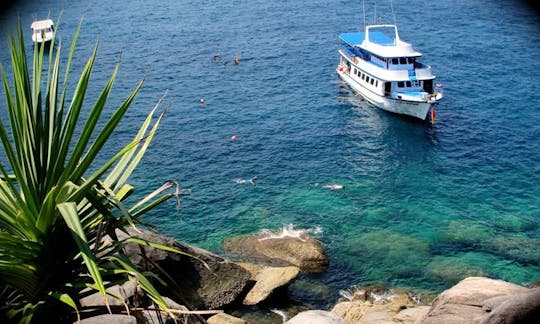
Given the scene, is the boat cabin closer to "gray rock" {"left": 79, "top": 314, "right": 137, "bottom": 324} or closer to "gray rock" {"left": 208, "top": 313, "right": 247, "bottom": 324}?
"gray rock" {"left": 208, "top": 313, "right": 247, "bottom": 324}

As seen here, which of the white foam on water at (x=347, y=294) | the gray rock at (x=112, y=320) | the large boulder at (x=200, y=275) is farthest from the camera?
the white foam on water at (x=347, y=294)

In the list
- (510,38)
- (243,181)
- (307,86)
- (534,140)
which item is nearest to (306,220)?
(243,181)

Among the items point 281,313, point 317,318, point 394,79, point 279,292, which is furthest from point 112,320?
point 394,79

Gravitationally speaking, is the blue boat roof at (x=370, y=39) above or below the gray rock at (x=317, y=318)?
above

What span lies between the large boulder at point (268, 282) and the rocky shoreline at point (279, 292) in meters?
0.05

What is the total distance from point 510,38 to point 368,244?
50.9 meters

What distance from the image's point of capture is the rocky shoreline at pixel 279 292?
15828mm

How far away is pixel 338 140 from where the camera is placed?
5341 centimetres

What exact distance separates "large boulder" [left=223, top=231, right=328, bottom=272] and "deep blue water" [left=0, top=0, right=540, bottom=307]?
1.02 meters

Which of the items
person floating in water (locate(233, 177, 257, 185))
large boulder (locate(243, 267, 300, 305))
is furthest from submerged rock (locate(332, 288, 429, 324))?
person floating in water (locate(233, 177, 257, 185))

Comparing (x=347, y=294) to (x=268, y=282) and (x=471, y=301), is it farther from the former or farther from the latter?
(x=471, y=301)

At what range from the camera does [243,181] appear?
4644 cm

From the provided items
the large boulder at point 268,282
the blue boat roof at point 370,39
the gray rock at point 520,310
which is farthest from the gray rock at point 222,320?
the blue boat roof at point 370,39

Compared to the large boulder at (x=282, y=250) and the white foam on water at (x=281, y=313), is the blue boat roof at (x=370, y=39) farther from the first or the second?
the white foam on water at (x=281, y=313)
